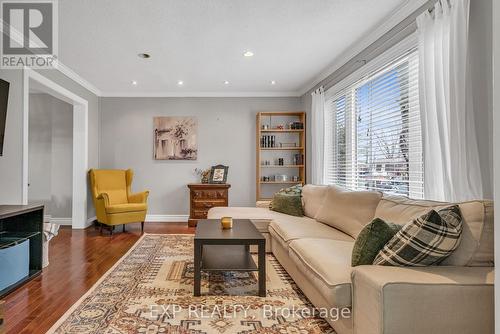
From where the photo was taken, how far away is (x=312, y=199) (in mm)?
3914

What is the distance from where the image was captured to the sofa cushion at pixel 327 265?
172cm

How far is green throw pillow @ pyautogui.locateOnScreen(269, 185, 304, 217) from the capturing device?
4.01 meters

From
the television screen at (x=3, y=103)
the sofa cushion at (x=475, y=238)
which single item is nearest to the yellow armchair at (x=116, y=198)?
the television screen at (x=3, y=103)

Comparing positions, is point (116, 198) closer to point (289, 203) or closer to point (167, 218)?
point (167, 218)

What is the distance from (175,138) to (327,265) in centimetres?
456

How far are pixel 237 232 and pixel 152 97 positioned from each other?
4156mm

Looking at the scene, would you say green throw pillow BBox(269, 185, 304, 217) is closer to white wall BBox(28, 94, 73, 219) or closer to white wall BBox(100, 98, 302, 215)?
white wall BBox(100, 98, 302, 215)

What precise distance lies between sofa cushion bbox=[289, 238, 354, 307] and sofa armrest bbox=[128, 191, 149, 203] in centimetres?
327

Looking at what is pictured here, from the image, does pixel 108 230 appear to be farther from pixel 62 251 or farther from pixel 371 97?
pixel 371 97

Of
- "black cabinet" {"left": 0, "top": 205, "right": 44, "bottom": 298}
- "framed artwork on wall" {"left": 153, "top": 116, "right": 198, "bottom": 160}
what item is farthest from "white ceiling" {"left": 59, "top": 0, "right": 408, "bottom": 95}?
"black cabinet" {"left": 0, "top": 205, "right": 44, "bottom": 298}

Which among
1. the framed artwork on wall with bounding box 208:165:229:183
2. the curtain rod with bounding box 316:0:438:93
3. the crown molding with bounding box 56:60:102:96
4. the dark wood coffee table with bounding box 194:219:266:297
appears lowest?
the dark wood coffee table with bounding box 194:219:266:297

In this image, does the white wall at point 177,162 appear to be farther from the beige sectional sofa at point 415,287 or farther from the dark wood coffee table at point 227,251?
the beige sectional sofa at point 415,287

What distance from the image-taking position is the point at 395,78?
3.12 m

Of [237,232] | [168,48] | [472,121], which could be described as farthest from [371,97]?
[168,48]
